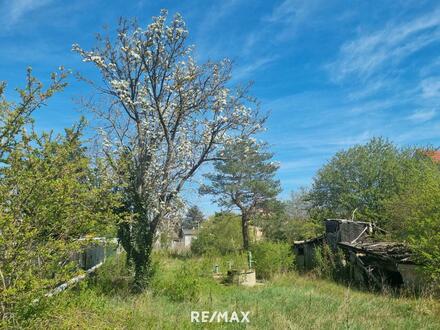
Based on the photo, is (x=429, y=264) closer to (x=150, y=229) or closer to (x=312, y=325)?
(x=312, y=325)

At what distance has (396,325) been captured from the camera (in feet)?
28.2

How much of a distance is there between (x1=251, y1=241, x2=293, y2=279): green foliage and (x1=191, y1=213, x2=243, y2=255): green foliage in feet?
53.7

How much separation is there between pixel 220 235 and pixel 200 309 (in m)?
29.5

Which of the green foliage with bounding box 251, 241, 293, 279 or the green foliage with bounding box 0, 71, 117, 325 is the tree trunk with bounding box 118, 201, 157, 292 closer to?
the green foliage with bounding box 251, 241, 293, 279

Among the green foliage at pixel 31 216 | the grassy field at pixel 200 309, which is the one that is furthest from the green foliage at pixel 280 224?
the green foliage at pixel 31 216

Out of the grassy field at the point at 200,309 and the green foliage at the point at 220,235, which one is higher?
the green foliage at the point at 220,235

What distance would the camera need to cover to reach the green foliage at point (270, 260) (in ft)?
68.9

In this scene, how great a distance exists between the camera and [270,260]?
21.0 meters

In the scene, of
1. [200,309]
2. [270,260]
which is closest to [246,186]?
[270,260]

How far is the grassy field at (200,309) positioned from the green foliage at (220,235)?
24059 mm

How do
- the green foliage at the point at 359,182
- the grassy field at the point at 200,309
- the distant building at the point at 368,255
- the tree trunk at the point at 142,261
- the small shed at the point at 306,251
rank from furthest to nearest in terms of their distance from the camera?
1. the green foliage at the point at 359,182
2. the small shed at the point at 306,251
3. the distant building at the point at 368,255
4. the tree trunk at the point at 142,261
5. the grassy field at the point at 200,309

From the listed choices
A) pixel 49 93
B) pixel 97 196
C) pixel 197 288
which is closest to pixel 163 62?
pixel 197 288

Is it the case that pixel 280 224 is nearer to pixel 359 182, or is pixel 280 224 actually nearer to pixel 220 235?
pixel 220 235

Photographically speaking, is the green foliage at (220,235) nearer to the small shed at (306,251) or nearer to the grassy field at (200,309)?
the small shed at (306,251)
